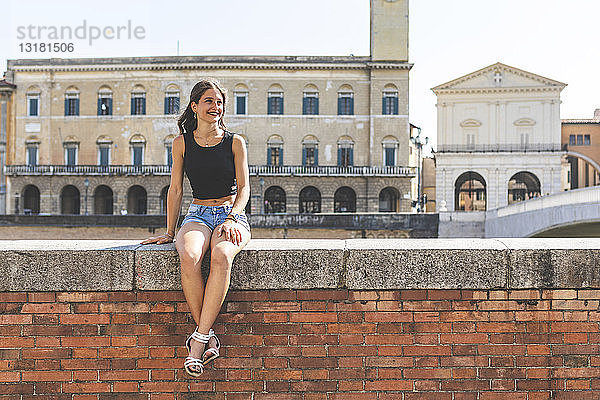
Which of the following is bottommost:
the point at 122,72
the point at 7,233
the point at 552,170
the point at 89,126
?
the point at 7,233

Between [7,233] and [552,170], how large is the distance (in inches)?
1377

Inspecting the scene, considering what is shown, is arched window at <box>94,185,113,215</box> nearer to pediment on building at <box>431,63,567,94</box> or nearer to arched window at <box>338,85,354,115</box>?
arched window at <box>338,85,354,115</box>

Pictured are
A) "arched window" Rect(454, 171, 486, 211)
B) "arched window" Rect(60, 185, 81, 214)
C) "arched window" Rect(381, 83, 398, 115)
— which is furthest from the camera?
"arched window" Rect(454, 171, 486, 211)

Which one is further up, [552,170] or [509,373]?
[552,170]

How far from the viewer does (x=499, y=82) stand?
45.2 meters

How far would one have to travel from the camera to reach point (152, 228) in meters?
29.2

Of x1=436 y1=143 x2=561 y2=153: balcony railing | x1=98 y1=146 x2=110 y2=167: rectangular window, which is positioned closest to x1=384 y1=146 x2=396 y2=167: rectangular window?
x1=436 y1=143 x2=561 y2=153: balcony railing

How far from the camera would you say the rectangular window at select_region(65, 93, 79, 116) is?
44.8 metres

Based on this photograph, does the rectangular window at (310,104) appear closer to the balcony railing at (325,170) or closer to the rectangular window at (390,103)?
the balcony railing at (325,170)

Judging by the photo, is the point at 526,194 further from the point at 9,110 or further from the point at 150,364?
the point at 150,364

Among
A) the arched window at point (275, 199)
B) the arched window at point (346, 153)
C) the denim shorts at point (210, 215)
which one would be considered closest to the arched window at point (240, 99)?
the arched window at point (275, 199)

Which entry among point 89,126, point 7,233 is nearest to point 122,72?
point 89,126

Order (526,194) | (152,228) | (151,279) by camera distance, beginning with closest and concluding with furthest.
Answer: (151,279), (152,228), (526,194)

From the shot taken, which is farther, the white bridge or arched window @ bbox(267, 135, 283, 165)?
arched window @ bbox(267, 135, 283, 165)
